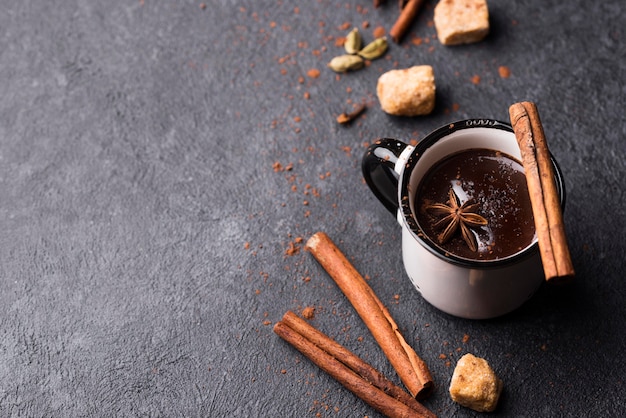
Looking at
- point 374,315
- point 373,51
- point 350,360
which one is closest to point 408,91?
point 373,51

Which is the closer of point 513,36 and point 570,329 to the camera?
point 570,329

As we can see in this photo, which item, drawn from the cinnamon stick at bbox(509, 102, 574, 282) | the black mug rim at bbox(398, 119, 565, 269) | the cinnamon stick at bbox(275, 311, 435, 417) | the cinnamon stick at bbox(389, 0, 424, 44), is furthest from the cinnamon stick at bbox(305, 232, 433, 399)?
the cinnamon stick at bbox(389, 0, 424, 44)

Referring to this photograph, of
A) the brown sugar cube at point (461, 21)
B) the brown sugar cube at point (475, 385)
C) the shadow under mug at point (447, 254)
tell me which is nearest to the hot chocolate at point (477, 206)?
the shadow under mug at point (447, 254)

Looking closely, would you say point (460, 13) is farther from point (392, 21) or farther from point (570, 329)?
point (570, 329)

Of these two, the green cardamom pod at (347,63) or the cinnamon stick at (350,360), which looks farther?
the green cardamom pod at (347,63)

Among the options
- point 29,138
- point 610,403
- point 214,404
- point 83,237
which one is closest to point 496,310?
point 610,403

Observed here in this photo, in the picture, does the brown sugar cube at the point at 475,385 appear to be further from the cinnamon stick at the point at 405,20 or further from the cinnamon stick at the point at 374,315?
the cinnamon stick at the point at 405,20
